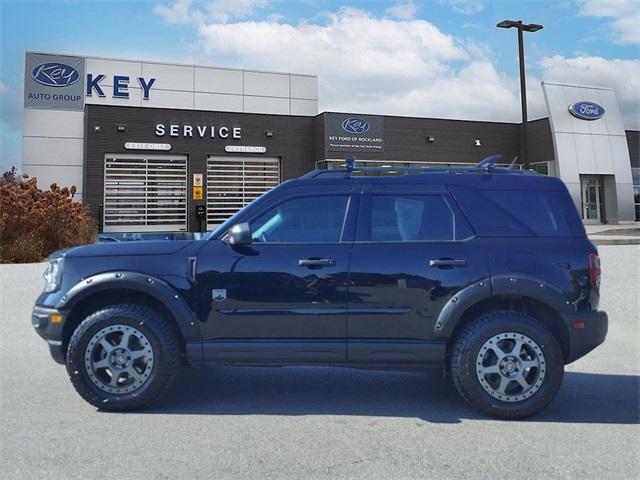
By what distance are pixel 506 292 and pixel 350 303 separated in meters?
1.24

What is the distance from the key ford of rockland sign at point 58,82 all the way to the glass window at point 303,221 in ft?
82.0

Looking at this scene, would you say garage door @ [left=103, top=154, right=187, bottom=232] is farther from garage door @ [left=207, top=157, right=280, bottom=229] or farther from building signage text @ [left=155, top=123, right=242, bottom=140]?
garage door @ [left=207, top=157, right=280, bottom=229]

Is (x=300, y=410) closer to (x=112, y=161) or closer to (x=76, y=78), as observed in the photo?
(x=112, y=161)

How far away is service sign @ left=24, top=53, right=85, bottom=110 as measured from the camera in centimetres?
2548

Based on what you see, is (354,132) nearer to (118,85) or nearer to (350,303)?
(118,85)

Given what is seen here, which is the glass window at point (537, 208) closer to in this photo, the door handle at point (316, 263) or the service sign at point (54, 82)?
the door handle at point (316, 263)

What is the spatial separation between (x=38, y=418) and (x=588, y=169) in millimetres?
30728

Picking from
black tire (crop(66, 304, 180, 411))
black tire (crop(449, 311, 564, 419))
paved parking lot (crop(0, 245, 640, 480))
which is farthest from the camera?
black tire (crop(66, 304, 180, 411))

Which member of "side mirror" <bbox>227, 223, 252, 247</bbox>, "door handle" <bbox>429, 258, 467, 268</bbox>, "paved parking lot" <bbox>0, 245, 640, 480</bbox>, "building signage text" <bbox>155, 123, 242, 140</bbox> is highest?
"building signage text" <bbox>155, 123, 242, 140</bbox>

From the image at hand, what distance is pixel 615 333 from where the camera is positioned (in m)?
7.62

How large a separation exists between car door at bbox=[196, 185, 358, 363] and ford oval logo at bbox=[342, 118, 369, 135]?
75.9 ft

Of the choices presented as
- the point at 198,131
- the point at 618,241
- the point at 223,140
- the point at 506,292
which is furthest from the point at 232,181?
the point at 506,292

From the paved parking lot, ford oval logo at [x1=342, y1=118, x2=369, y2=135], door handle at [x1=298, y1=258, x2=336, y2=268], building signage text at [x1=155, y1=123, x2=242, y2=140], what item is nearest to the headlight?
the paved parking lot

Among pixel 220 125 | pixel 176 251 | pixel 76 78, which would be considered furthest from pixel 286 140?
pixel 176 251
